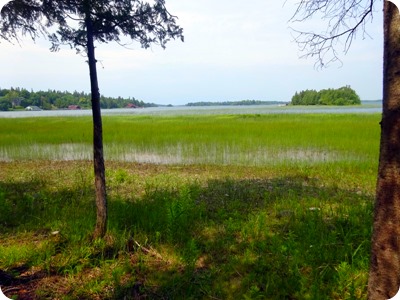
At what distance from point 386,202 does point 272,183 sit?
535 centimetres

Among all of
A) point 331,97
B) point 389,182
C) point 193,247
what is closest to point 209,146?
point 193,247

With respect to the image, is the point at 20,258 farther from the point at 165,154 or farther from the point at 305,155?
the point at 305,155

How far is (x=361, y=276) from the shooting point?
2.82 metres

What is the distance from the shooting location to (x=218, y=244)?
12.1ft

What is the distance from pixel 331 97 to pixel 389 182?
90382 mm

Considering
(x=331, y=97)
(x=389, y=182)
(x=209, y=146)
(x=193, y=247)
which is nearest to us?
(x=389, y=182)

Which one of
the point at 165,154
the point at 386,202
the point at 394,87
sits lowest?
the point at 165,154

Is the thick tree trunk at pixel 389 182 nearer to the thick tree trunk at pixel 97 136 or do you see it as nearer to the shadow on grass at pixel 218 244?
the shadow on grass at pixel 218 244

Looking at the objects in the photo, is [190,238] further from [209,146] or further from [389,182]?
[209,146]

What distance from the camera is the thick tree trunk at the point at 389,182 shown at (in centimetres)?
188

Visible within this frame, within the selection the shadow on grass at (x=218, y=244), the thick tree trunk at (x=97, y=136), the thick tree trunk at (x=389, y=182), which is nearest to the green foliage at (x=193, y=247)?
the shadow on grass at (x=218, y=244)

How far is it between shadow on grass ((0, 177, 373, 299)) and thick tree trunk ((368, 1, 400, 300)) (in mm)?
625

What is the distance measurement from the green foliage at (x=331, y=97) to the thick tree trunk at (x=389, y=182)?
89.7m

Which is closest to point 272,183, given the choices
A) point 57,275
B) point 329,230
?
point 329,230
